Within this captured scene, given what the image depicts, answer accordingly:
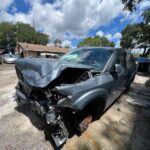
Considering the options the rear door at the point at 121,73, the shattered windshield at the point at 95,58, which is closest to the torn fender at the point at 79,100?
the shattered windshield at the point at 95,58

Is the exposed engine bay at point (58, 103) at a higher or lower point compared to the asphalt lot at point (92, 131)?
higher

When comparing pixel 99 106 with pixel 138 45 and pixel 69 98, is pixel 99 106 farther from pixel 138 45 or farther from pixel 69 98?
pixel 138 45

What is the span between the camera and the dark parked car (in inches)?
96.8

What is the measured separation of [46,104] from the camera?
2.62m

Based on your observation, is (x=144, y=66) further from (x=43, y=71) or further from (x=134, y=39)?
(x=134, y=39)

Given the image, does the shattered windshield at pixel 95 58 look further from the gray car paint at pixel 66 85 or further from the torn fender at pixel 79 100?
the torn fender at pixel 79 100

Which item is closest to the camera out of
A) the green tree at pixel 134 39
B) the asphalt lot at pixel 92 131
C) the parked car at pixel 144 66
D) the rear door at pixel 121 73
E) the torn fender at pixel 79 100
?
the torn fender at pixel 79 100

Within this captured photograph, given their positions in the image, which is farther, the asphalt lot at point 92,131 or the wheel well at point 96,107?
the wheel well at point 96,107

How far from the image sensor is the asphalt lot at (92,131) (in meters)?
2.82

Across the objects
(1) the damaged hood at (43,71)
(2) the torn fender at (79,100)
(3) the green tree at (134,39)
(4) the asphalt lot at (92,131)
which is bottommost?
(4) the asphalt lot at (92,131)

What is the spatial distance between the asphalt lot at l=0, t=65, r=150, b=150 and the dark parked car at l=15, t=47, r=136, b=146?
1.07ft

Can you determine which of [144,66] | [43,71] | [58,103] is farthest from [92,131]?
[144,66]

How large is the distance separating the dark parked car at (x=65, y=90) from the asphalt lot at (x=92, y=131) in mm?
326

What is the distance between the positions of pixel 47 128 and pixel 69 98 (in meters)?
1.30
